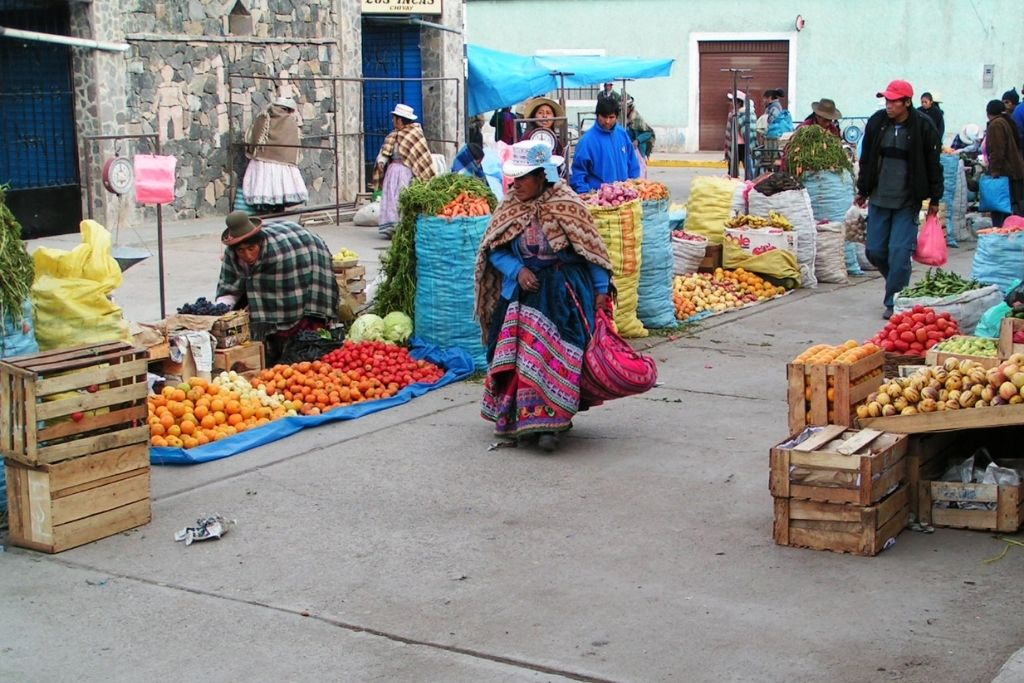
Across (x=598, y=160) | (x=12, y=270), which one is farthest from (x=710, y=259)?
(x=12, y=270)

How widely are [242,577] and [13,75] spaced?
11673mm

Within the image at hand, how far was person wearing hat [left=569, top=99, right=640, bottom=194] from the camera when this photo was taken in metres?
12.9

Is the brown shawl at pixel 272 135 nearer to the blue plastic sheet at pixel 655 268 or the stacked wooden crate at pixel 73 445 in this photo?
the blue plastic sheet at pixel 655 268

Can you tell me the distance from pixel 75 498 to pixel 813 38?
98.2 ft

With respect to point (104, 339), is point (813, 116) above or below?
above

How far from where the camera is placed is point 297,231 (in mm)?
9688

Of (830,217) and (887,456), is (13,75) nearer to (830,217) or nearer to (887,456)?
(830,217)

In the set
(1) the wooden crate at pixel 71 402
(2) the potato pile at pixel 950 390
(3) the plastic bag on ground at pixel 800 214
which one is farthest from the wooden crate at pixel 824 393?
(3) the plastic bag on ground at pixel 800 214

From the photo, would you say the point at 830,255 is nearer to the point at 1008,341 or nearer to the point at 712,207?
the point at 712,207

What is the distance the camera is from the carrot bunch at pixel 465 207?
985 cm

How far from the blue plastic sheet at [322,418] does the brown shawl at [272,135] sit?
887 centimetres

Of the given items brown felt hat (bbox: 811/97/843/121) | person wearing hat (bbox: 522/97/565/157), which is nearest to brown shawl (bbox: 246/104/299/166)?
person wearing hat (bbox: 522/97/565/157)

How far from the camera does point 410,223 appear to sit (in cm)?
1008

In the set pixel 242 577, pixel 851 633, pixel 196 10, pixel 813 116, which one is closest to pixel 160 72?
pixel 196 10
